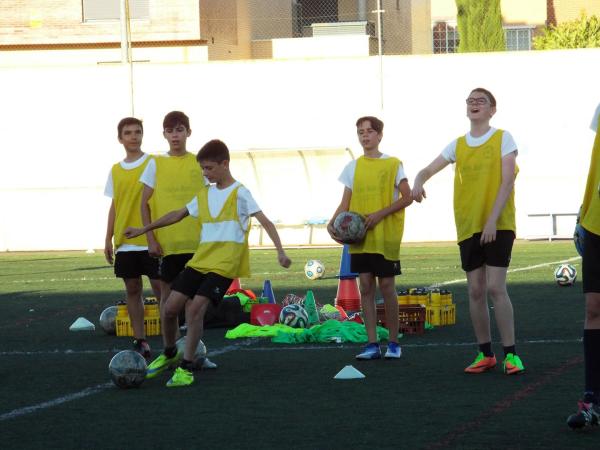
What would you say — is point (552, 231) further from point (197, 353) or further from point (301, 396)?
point (301, 396)

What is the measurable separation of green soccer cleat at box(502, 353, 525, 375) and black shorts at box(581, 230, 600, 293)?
7.71ft

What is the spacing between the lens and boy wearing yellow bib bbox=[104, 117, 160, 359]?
10883 millimetres

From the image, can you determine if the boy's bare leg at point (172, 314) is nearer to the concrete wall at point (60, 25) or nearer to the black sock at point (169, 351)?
the black sock at point (169, 351)

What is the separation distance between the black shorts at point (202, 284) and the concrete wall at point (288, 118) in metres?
21.8

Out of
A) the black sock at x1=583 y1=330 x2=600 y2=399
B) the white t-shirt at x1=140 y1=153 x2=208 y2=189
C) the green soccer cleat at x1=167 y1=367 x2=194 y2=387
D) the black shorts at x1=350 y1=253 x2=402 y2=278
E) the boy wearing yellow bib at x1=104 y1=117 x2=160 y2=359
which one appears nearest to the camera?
the black sock at x1=583 y1=330 x2=600 y2=399

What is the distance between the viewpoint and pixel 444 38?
50.9 m

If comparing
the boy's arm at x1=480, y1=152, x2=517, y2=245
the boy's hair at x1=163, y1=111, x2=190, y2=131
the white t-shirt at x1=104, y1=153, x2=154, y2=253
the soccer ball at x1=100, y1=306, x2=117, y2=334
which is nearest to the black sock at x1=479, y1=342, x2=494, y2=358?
the boy's arm at x1=480, y1=152, x2=517, y2=245

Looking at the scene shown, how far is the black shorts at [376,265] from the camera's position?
33.6 ft

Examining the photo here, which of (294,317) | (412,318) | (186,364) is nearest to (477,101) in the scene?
(186,364)

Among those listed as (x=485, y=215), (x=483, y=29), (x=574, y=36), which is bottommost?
(x=485, y=215)

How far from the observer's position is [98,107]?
107 ft

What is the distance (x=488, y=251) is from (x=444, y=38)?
42.6 metres

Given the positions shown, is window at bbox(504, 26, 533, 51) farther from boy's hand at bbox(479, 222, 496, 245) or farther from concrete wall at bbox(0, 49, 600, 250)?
boy's hand at bbox(479, 222, 496, 245)

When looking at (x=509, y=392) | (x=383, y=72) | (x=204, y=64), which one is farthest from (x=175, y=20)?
(x=509, y=392)
